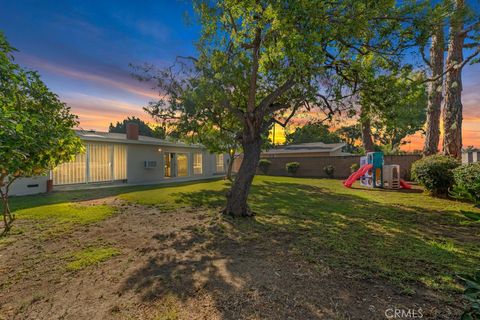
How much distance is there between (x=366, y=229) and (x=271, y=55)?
4837 mm

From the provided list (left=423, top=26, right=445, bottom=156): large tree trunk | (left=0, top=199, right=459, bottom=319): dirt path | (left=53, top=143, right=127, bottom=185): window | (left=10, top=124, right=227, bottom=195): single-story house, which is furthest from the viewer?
(left=53, top=143, right=127, bottom=185): window

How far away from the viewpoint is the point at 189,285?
3.15 metres

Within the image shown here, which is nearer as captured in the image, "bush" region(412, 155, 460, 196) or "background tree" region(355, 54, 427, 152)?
"background tree" region(355, 54, 427, 152)

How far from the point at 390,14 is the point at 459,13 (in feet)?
5.95

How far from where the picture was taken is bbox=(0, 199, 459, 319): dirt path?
2.59m

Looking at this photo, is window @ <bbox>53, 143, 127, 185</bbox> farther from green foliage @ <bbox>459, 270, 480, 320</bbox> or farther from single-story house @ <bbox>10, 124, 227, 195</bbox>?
green foliage @ <bbox>459, 270, 480, 320</bbox>

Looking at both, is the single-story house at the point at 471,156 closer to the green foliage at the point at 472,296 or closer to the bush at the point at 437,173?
the bush at the point at 437,173

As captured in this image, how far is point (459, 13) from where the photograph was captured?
568cm

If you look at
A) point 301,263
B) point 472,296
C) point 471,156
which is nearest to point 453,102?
point 471,156

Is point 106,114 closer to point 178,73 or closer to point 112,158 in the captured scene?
point 112,158

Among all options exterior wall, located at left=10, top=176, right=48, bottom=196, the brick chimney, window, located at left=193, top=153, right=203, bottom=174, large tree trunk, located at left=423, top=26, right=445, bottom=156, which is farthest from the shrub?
exterior wall, located at left=10, top=176, right=48, bottom=196

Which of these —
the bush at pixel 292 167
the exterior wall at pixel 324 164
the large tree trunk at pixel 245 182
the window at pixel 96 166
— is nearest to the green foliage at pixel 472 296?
the large tree trunk at pixel 245 182

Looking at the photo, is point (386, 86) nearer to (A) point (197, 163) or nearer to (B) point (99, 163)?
(B) point (99, 163)

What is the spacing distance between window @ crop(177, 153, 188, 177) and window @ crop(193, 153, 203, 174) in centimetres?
79
